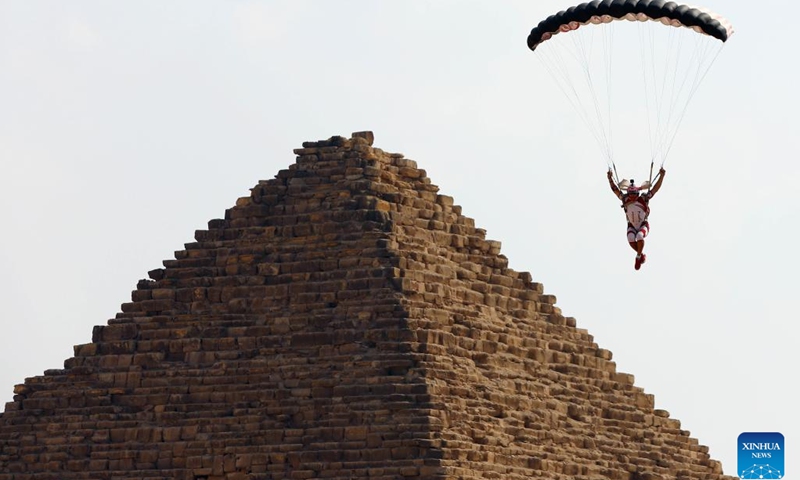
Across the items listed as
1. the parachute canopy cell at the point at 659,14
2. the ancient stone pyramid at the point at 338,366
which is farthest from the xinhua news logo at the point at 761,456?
the parachute canopy cell at the point at 659,14

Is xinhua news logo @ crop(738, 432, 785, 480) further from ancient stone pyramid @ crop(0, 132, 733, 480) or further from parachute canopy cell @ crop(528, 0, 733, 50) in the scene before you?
parachute canopy cell @ crop(528, 0, 733, 50)

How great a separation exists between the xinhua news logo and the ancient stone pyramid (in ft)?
5.72

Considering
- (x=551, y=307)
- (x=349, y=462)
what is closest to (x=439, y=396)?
(x=349, y=462)

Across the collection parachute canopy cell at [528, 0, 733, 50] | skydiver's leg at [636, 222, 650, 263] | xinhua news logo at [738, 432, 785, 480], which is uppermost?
parachute canopy cell at [528, 0, 733, 50]

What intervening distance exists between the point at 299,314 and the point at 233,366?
6.04 feet

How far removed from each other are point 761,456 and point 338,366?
35.7 feet

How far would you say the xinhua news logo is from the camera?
78438 mm

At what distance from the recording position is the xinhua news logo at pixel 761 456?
7844 cm

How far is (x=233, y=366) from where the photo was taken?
246 feet

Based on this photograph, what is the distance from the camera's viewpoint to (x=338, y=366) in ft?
242

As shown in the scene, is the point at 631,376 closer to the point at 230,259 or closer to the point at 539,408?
the point at 539,408

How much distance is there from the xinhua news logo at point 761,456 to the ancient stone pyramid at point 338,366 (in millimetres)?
1743

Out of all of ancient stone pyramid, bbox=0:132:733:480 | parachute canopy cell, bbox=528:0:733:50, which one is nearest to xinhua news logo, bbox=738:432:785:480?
ancient stone pyramid, bbox=0:132:733:480

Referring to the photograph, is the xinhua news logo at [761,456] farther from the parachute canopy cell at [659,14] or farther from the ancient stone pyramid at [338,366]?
the parachute canopy cell at [659,14]
